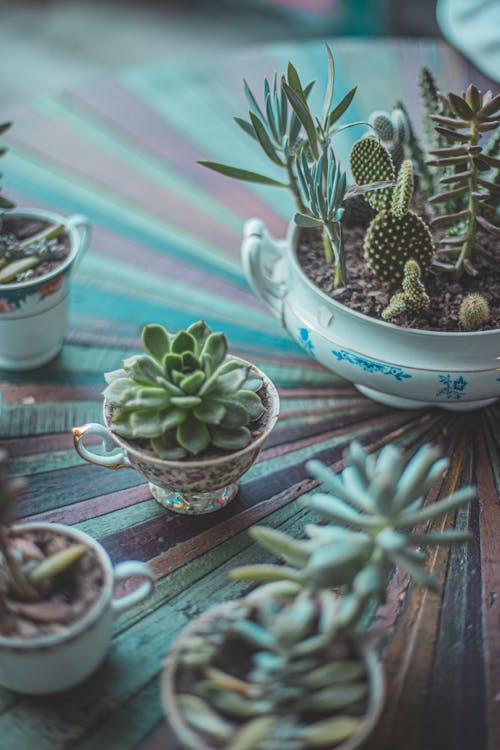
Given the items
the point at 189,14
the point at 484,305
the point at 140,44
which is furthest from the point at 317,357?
the point at 189,14

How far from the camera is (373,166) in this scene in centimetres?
96

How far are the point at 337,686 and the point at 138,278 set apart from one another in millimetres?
816

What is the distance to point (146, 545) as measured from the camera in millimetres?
855

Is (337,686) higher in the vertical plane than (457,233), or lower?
lower

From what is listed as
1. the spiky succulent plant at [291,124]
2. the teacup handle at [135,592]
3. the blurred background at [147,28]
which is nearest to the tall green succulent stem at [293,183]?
the spiky succulent plant at [291,124]

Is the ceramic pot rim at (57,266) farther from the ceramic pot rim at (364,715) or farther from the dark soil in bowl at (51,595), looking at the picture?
the ceramic pot rim at (364,715)

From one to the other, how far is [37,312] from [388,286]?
1.53 feet

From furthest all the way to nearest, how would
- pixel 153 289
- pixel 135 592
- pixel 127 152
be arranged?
pixel 127 152 → pixel 153 289 → pixel 135 592

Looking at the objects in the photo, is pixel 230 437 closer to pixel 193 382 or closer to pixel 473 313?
pixel 193 382

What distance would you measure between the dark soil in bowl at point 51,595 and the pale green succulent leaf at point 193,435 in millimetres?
147

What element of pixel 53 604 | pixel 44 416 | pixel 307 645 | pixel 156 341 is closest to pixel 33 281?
pixel 44 416

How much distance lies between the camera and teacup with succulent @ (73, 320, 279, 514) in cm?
79

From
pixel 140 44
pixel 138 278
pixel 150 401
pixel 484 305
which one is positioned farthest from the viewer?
pixel 140 44

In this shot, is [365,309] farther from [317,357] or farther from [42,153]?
[42,153]
